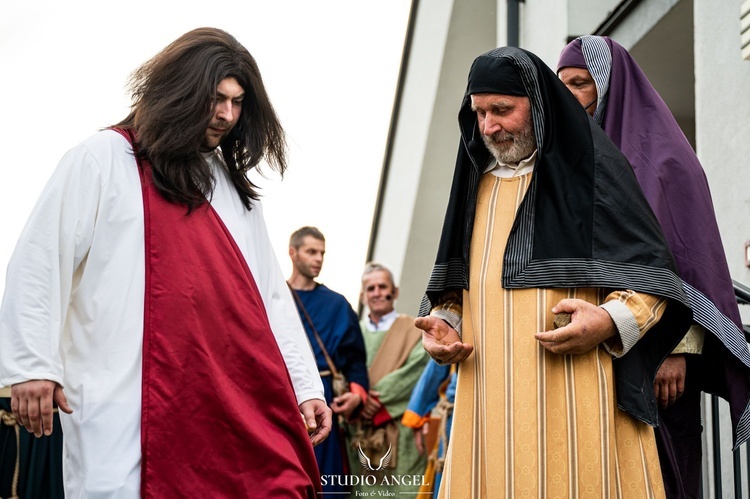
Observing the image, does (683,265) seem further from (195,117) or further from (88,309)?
(88,309)

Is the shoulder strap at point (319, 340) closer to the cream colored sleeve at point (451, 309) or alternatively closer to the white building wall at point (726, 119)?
the white building wall at point (726, 119)

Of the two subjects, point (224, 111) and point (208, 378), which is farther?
point (224, 111)

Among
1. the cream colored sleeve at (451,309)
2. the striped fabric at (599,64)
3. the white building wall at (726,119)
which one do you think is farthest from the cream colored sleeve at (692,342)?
the white building wall at (726,119)

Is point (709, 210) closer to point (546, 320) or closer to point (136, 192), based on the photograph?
point (546, 320)

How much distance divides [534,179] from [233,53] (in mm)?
1126

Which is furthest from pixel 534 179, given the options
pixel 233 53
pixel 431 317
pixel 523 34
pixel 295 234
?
pixel 523 34

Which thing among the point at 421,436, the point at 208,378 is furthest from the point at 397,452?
the point at 208,378

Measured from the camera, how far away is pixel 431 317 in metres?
3.33

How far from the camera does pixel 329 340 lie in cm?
753

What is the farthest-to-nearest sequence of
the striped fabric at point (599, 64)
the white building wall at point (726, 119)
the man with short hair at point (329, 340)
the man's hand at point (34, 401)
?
the man with short hair at point (329, 340) < the white building wall at point (726, 119) < the striped fabric at point (599, 64) < the man's hand at point (34, 401)

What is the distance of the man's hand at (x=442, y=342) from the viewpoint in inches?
128

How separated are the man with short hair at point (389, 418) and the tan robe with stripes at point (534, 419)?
4424 mm

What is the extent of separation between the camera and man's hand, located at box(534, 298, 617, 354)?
2992mm

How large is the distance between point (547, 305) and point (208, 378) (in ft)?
3.43
